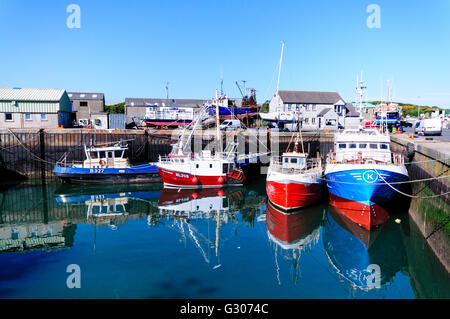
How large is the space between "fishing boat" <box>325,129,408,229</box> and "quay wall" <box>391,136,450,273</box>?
109 centimetres

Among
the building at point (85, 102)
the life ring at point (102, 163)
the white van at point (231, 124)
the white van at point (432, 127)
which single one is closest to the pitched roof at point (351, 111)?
the white van at point (432, 127)

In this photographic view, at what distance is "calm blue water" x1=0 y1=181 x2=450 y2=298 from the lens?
10430mm

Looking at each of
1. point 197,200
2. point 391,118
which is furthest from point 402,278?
point 391,118

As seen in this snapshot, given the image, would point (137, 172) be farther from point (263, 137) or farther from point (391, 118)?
point (391, 118)

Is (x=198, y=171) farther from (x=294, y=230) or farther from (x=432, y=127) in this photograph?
(x=432, y=127)

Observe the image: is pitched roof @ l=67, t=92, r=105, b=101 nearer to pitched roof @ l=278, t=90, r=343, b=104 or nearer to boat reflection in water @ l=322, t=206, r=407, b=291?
pitched roof @ l=278, t=90, r=343, b=104

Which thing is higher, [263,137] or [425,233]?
[263,137]

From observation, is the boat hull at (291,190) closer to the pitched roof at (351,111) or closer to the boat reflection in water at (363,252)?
the boat reflection in water at (363,252)

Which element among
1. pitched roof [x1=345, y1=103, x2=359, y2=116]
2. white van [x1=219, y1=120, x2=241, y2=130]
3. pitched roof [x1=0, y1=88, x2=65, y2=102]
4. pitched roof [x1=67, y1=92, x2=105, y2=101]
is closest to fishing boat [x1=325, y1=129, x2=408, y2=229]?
white van [x1=219, y1=120, x2=241, y2=130]

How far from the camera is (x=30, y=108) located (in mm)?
32000

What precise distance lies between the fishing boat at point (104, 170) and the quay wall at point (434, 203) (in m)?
19.1

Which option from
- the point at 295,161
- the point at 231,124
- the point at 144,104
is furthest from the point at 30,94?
the point at 295,161
